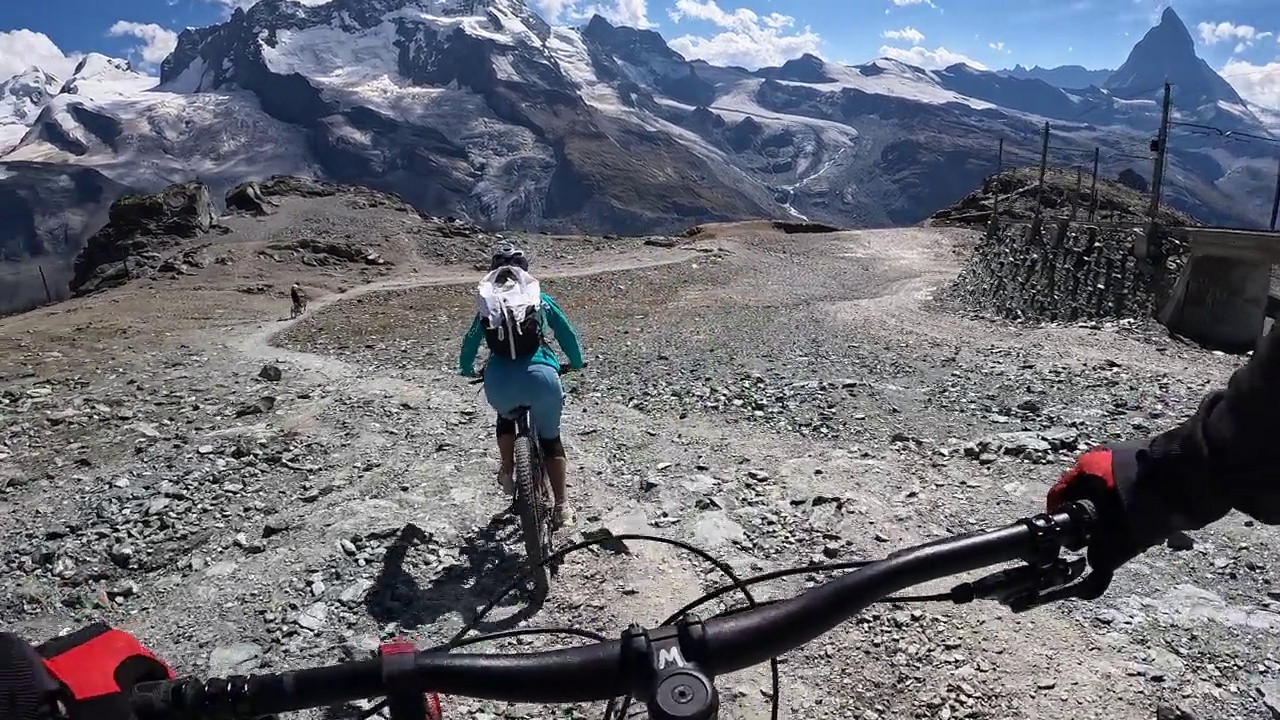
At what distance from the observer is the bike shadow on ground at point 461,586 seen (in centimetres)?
592

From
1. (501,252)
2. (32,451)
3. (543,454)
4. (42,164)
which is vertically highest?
(42,164)

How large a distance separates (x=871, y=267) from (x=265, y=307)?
24.9m

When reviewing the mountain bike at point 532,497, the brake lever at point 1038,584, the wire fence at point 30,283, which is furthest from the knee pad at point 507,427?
the wire fence at point 30,283

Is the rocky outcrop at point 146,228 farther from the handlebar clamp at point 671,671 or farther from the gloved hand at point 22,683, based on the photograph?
the handlebar clamp at point 671,671

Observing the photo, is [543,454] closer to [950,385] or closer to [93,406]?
[950,385]

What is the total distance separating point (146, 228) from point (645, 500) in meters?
38.9

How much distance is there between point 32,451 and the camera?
10031 mm

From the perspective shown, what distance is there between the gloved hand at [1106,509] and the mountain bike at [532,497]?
13.6 feet

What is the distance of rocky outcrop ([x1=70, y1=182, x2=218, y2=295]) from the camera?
35.8 meters

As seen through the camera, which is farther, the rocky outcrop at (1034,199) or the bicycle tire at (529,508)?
the rocky outcrop at (1034,199)

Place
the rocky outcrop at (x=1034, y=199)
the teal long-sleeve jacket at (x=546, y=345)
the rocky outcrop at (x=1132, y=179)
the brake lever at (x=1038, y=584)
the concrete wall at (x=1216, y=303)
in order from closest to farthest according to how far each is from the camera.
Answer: the brake lever at (x=1038, y=584) < the teal long-sleeve jacket at (x=546, y=345) < the concrete wall at (x=1216, y=303) < the rocky outcrop at (x=1034, y=199) < the rocky outcrop at (x=1132, y=179)

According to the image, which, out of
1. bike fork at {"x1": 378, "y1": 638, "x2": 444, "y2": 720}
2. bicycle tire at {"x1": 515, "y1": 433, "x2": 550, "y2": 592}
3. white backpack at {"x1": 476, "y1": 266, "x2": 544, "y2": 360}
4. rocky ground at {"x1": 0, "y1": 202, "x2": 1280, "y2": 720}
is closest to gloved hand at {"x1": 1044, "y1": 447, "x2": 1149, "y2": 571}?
bike fork at {"x1": 378, "y1": 638, "x2": 444, "y2": 720}

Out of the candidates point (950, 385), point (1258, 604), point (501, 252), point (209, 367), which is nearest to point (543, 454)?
point (501, 252)

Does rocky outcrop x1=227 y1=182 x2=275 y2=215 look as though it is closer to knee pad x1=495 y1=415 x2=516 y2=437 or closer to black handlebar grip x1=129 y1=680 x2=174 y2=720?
knee pad x1=495 y1=415 x2=516 y2=437
